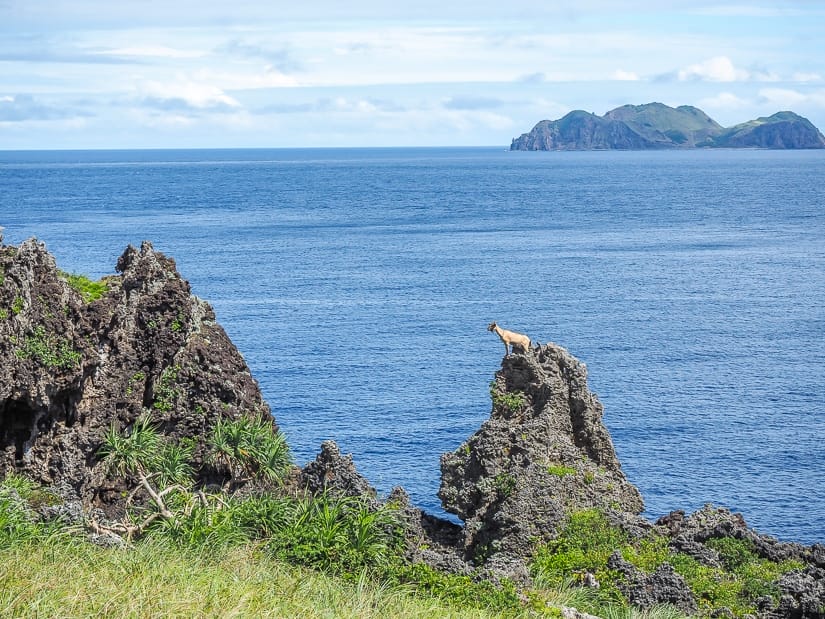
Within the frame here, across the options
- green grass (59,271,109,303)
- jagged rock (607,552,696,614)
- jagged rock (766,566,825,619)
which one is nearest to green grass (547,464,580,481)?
jagged rock (607,552,696,614)

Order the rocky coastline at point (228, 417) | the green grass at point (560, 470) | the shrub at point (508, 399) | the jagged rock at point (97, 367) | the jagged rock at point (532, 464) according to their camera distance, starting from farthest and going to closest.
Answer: the shrub at point (508, 399), the green grass at point (560, 470), the jagged rock at point (532, 464), the jagged rock at point (97, 367), the rocky coastline at point (228, 417)

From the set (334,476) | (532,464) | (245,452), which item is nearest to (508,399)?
(532,464)

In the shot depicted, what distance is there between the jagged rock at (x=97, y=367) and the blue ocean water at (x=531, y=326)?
21.2 metres

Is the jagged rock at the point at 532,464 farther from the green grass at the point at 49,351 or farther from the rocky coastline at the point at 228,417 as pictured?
the green grass at the point at 49,351

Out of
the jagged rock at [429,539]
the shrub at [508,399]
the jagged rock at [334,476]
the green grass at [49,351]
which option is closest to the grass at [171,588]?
the jagged rock at [429,539]

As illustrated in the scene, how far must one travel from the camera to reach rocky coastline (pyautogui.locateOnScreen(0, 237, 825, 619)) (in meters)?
27.1

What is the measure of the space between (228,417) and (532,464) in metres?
8.24

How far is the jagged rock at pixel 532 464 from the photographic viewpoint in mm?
27781

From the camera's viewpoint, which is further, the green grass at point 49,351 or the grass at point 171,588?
the green grass at point 49,351

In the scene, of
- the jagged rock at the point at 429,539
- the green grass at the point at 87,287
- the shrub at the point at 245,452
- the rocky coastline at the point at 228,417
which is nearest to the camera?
the jagged rock at the point at 429,539

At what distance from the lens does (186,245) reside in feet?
429

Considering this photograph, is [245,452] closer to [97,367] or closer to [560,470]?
[97,367]

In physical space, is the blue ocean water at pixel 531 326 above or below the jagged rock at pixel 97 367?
below

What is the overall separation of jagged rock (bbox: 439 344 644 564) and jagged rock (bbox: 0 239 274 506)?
20.2 ft
